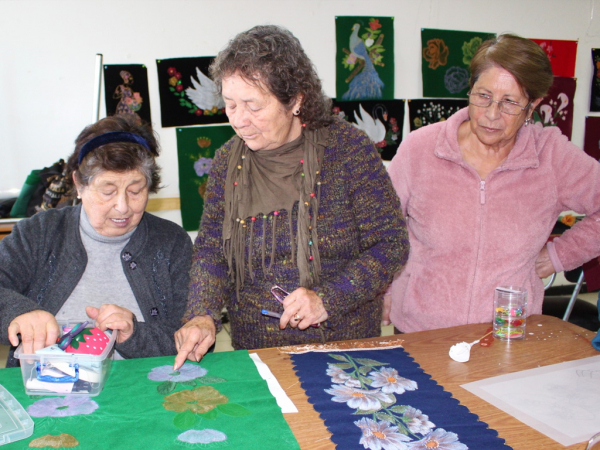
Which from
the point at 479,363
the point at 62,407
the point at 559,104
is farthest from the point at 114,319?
the point at 559,104

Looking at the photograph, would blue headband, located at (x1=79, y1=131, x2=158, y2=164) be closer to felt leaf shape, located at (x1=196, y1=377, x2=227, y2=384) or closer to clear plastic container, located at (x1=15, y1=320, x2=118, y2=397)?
clear plastic container, located at (x1=15, y1=320, x2=118, y2=397)

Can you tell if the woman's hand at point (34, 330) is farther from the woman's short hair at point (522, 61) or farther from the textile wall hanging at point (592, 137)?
the textile wall hanging at point (592, 137)

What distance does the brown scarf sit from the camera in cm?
142

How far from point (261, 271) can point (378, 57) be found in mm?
2390

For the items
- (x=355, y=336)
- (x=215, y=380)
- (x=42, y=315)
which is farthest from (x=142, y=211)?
(x=355, y=336)

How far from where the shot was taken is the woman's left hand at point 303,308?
1298 millimetres

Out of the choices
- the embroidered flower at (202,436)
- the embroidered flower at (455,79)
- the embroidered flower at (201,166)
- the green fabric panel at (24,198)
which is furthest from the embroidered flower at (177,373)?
the embroidered flower at (455,79)

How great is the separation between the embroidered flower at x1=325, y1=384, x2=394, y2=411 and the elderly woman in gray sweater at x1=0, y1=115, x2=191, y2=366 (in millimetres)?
509

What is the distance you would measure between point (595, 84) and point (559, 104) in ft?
1.00

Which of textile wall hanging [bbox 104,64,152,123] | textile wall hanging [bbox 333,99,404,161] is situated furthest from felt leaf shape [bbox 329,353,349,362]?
textile wall hanging [bbox 333,99,404,161]

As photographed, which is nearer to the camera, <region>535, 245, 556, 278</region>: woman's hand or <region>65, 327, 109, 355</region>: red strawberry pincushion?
<region>65, 327, 109, 355</region>: red strawberry pincushion

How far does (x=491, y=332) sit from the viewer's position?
4.86 ft

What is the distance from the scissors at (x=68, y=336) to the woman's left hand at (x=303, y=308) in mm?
446

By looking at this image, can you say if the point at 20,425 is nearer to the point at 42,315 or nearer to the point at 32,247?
the point at 42,315
